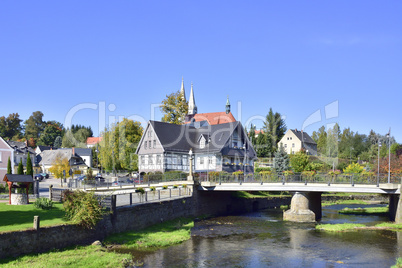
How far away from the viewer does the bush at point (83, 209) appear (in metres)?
22.4

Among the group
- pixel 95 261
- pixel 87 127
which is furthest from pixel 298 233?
pixel 87 127

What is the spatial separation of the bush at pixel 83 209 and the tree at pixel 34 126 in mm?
122961

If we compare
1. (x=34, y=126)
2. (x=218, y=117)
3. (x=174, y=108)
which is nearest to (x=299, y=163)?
(x=174, y=108)

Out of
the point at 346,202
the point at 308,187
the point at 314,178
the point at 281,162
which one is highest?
the point at 281,162

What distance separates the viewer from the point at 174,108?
8000 cm

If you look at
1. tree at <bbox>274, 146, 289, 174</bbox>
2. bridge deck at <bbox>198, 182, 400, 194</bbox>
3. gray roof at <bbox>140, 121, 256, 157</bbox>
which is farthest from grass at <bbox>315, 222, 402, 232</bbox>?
tree at <bbox>274, 146, 289, 174</bbox>

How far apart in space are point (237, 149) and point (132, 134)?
22.7 m

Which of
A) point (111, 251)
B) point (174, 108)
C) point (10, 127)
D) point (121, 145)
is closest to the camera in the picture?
point (111, 251)

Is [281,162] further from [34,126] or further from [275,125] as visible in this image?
[34,126]

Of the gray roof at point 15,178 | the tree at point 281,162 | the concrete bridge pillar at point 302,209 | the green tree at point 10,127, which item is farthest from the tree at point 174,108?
the green tree at point 10,127

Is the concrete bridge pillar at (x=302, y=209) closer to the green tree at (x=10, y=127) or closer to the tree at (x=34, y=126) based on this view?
the green tree at (x=10, y=127)

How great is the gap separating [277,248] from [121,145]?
51504 mm

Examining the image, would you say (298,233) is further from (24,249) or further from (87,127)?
(87,127)

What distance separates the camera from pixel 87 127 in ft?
575
